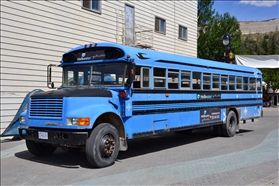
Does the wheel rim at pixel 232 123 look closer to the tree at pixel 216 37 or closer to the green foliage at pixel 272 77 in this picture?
the green foliage at pixel 272 77

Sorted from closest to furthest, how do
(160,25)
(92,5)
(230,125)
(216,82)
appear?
1. (216,82)
2. (230,125)
3. (92,5)
4. (160,25)

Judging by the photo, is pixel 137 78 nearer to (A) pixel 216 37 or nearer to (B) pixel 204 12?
(A) pixel 216 37

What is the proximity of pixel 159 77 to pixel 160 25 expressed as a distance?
12.1m

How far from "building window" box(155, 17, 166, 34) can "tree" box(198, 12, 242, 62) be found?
20.7 metres

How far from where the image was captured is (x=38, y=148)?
26.8 feet

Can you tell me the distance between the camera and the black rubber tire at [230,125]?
38.4ft

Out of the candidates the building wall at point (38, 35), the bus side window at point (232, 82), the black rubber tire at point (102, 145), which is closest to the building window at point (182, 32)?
the building wall at point (38, 35)

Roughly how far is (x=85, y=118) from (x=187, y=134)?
7.04 metres

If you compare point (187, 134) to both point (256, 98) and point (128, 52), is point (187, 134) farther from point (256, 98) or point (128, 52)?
point (128, 52)

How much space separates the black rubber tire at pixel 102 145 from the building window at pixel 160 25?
1341cm

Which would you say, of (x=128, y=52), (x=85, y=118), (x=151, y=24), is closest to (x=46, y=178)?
(x=85, y=118)

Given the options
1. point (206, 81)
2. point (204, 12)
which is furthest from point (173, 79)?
point (204, 12)

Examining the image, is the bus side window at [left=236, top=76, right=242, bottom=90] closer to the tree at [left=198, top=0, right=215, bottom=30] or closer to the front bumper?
the front bumper

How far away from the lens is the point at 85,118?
6.60 metres
